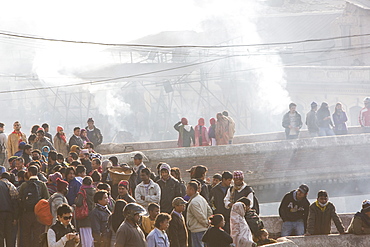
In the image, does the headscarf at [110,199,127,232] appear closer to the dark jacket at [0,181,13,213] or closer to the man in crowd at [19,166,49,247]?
the man in crowd at [19,166,49,247]

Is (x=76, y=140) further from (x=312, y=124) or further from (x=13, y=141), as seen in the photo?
(x=312, y=124)

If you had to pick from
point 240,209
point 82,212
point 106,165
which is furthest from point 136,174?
point 240,209

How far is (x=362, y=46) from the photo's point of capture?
50.9 metres

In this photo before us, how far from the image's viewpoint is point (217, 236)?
31.8ft

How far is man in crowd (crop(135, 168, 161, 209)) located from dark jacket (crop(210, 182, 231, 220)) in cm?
84

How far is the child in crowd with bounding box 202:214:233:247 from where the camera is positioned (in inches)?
380

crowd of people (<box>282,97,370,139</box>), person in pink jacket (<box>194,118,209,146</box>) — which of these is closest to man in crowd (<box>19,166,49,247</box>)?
person in pink jacket (<box>194,118,209,146</box>)

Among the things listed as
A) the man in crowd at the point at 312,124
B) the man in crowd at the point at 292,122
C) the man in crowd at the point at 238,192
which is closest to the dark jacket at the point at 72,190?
the man in crowd at the point at 238,192

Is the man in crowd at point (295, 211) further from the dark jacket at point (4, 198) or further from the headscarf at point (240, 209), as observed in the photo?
the dark jacket at point (4, 198)

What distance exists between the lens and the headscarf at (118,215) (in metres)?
10.2

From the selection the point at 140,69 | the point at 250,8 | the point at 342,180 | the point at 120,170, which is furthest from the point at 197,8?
the point at 120,170

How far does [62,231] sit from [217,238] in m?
1.88

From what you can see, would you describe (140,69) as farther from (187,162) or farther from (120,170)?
(120,170)

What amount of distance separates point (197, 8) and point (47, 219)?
41816mm
